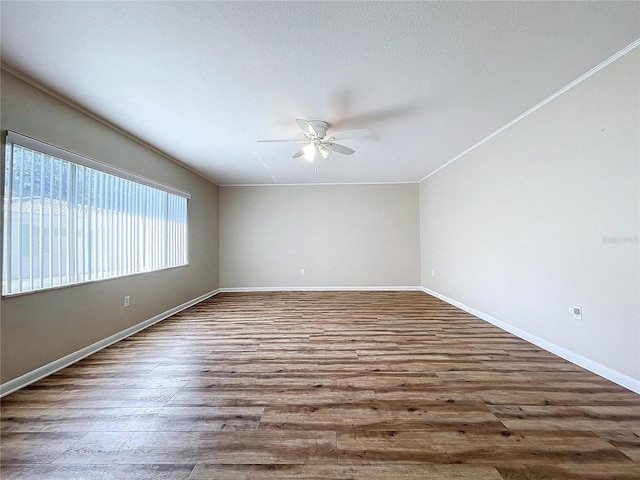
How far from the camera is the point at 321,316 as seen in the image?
3.96 metres

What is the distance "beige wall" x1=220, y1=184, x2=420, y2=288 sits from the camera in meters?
5.94

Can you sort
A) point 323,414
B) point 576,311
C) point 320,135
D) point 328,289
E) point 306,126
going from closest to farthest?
point 323,414 → point 576,311 → point 306,126 → point 320,135 → point 328,289

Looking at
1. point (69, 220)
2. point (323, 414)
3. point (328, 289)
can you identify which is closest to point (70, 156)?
point (69, 220)

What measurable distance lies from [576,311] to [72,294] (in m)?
4.58

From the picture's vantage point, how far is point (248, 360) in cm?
247

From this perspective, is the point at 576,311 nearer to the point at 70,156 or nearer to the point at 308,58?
the point at 308,58

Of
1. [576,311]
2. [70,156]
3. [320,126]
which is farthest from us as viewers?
[320,126]

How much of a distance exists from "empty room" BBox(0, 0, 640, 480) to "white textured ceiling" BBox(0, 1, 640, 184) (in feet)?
0.06

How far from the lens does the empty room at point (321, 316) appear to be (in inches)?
57.3

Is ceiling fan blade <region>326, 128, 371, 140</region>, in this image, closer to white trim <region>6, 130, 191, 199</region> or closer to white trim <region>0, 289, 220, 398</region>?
white trim <region>6, 130, 191, 199</region>

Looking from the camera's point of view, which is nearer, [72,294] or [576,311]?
[576,311]

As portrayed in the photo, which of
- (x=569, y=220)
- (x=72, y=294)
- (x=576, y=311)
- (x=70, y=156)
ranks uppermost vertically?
(x=70, y=156)

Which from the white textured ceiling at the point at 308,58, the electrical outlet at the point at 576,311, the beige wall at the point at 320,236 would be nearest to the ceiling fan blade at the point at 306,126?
the white textured ceiling at the point at 308,58

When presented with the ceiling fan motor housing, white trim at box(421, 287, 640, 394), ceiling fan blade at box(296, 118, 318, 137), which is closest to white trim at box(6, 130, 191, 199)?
ceiling fan blade at box(296, 118, 318, 137)
